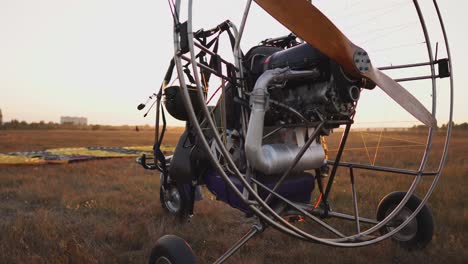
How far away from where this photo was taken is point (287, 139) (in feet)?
10.3

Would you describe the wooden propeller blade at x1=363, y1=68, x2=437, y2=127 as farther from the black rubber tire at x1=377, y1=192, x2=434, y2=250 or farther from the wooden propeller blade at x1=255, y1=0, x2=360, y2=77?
the black rubber tire at x1=377, y1=192, x2=434, y2=250

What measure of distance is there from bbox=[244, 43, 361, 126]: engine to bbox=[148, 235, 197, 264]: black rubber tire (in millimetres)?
1386

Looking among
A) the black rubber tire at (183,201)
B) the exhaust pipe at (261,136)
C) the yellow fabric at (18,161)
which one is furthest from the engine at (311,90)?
the yellow fabric at (18,161)

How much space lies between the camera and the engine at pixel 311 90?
8.30ft

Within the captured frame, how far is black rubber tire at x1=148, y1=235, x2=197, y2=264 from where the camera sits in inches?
101

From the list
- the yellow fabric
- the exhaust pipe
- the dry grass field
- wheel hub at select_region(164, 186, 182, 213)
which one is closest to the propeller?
the exhaust pipe

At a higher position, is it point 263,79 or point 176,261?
point 263,79

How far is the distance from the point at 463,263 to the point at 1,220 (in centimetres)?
602

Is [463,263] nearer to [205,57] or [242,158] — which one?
[242,158]

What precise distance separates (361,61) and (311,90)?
18.0 inches

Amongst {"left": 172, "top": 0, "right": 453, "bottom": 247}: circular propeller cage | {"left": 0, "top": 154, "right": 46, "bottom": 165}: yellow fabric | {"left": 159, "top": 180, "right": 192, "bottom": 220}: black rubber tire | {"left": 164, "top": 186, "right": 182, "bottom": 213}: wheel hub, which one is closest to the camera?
{"left": 172, "top": 0, "right": 453, "bottom": 247}: circular propeller cage

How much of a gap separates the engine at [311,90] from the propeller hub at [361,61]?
0.13m

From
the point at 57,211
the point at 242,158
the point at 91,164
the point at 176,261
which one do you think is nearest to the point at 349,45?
the point at 242,158

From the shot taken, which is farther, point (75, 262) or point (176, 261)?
point (75, 262)
